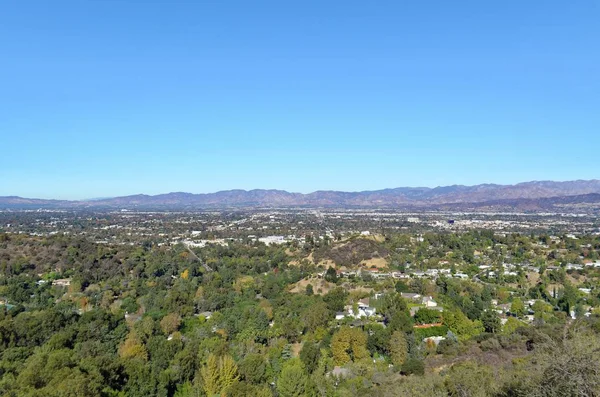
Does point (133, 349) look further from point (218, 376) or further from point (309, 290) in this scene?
point (309, 290)

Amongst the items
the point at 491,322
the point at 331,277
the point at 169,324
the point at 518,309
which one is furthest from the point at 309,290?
the point at 518,309

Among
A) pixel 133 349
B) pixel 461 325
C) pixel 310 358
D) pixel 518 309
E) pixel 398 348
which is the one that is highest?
pixel 133 349

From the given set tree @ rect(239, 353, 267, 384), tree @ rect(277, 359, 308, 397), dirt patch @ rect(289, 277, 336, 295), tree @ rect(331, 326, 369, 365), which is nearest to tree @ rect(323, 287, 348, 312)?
dirt patch @ rect(289, 277, 336, 295)

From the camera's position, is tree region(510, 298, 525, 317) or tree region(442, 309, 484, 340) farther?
tree region(510, 298, 525, 317)

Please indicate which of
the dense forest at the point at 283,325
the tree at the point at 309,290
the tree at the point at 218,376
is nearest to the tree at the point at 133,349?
the dense forest at the point at 283,325

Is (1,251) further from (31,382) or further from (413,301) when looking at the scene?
(413,301)

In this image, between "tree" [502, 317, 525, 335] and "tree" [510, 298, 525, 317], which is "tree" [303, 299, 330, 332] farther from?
"tree" [510, 298, 525, 317]

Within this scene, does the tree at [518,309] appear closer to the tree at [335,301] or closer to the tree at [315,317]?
the tree at [335,301]
